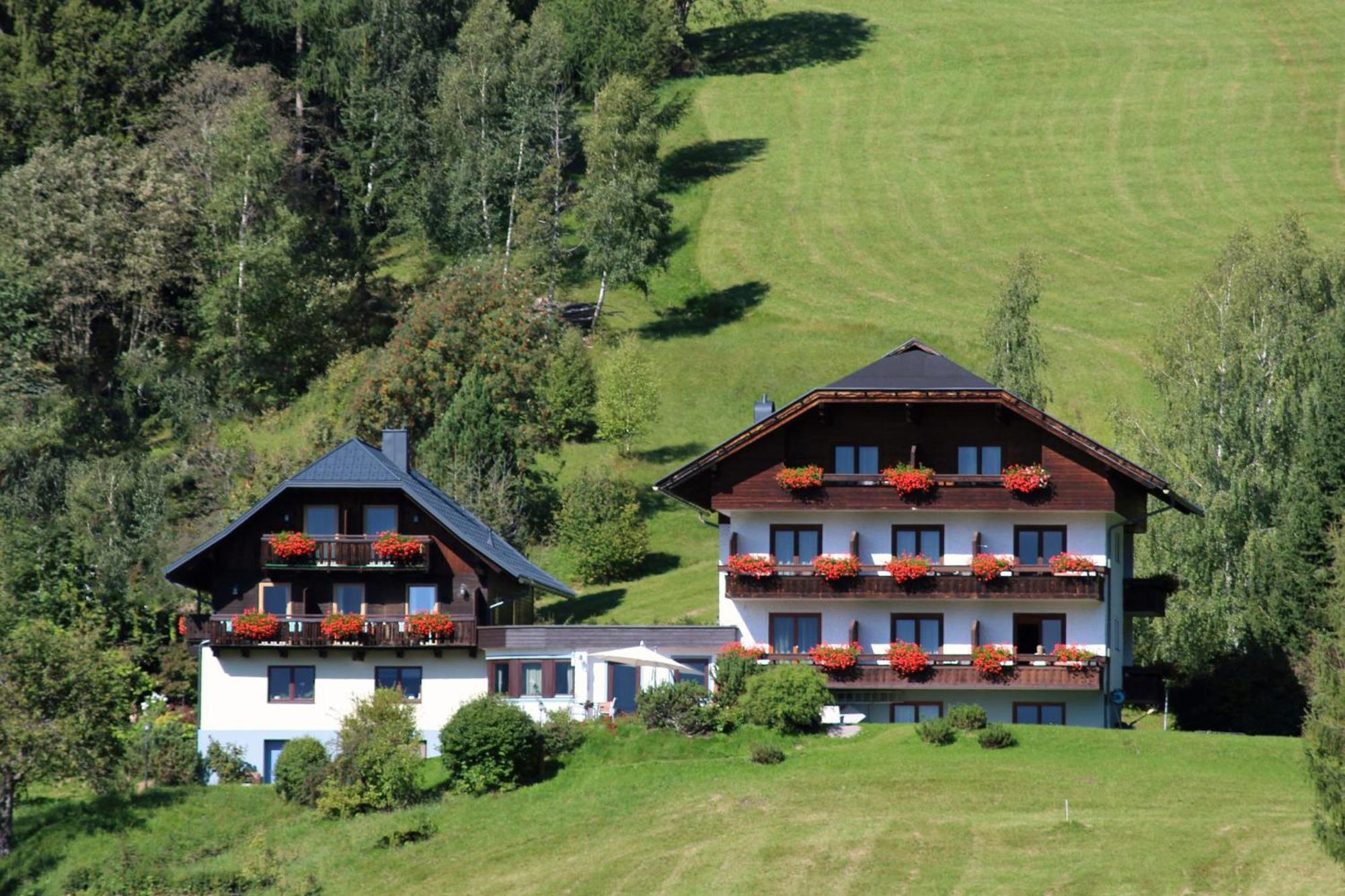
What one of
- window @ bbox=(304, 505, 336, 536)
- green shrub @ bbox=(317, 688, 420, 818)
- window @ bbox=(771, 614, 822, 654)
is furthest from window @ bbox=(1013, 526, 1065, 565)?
window @ bbox=(304, 505, 336, 536)

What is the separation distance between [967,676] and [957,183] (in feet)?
244

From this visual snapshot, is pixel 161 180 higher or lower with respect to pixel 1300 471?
higher

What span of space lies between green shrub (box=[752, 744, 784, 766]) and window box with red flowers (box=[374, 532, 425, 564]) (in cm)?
1348

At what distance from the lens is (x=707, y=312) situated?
11062cm

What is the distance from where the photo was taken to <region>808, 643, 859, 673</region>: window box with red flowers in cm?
5709

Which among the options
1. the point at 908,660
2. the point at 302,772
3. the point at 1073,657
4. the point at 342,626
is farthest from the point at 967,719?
the point at 342,626

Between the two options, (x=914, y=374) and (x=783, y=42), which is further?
(x=783, y=42)

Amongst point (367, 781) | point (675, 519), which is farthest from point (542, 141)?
point (367, 781)

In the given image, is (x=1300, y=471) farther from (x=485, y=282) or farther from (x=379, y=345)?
(x=379, y=345)

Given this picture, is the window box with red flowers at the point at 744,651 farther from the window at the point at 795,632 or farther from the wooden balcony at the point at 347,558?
the wooden balcony at the point at 347,558

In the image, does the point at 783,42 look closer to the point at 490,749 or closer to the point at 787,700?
the point at 787,700

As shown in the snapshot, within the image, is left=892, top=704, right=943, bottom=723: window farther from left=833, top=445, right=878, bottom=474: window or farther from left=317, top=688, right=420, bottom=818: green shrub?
left=317, top=688, right=420, bottom=818: green shrub

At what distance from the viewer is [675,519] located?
287ft

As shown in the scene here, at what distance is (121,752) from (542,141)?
66.3 m
